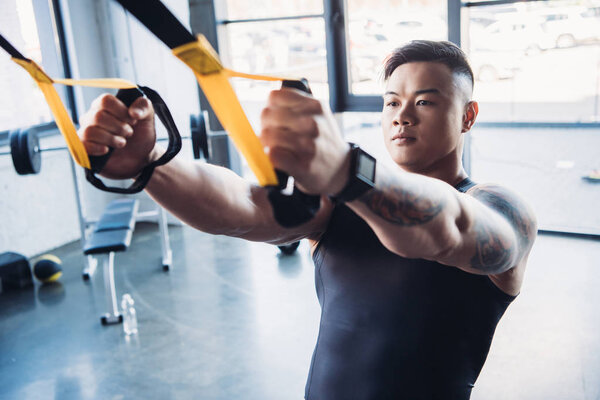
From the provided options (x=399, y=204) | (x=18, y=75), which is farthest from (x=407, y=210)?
(x=18, y=75)

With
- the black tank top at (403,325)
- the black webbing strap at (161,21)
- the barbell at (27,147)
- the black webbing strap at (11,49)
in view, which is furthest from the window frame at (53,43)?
the black webbing strap at (161,21)

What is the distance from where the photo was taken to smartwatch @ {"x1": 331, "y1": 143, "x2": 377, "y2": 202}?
27.3 inches

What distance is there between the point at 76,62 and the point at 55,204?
4.31 ft

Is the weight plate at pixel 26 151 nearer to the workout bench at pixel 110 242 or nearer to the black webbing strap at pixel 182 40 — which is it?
the workout bench at pixel 110 242

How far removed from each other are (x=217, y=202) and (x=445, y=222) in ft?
1.55

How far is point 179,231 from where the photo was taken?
5.42 metres

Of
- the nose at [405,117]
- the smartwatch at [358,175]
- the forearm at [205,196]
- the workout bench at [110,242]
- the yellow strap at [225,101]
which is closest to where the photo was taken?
the yellow strap at [225,101]

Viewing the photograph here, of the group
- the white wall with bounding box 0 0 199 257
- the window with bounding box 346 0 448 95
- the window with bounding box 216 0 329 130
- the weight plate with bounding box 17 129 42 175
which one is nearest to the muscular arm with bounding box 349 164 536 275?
the weight plate with bounding box 17 129 42 175

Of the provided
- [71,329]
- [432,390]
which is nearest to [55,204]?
[71,329]

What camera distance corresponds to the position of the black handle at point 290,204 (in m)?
0.62

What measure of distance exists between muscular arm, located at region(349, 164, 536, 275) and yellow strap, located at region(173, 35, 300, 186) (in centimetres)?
19


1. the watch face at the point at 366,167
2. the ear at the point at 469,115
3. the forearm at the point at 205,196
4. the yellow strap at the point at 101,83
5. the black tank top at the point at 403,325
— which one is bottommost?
the black tank top at the point at 403,325

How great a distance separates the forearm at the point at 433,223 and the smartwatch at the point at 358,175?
0.03 meters

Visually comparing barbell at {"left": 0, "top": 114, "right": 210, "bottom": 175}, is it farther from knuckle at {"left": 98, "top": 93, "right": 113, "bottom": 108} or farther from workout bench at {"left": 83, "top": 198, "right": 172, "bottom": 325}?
knuckle at {"left": 98, "top": 93, "right": 113, "bottom": 108}
